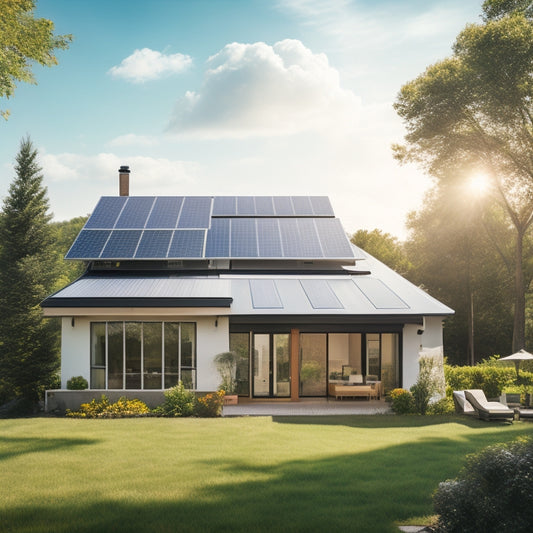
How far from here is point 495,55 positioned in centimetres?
3120

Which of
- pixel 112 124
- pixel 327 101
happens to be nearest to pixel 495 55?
pixel 327 101

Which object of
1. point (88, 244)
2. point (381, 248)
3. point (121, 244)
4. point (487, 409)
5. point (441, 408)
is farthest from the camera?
point (381, 248)

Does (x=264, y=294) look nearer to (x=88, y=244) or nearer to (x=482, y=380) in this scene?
(x=88, y=244)

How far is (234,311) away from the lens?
21312mm

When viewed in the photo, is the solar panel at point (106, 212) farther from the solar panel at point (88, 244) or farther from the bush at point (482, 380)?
the bush at point (482, 380)

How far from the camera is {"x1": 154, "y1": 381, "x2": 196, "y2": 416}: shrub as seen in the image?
1923 cm

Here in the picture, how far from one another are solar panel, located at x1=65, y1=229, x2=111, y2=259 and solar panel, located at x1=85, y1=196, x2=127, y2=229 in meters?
0.67

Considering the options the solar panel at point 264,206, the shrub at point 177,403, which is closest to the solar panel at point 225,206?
the solar panel at point 264,206

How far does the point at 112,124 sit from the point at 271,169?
12.5m

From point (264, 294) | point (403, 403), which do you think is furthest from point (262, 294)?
point (403, 403)

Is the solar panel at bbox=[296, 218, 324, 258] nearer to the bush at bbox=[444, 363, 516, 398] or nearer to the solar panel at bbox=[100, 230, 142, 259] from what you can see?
the solar panel at bbox=[100, 230, 142, 259]

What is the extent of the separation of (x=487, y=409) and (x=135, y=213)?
720 inches

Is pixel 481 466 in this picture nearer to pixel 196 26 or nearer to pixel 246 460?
pixel 246 460

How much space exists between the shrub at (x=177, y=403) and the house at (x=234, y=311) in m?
1.18
